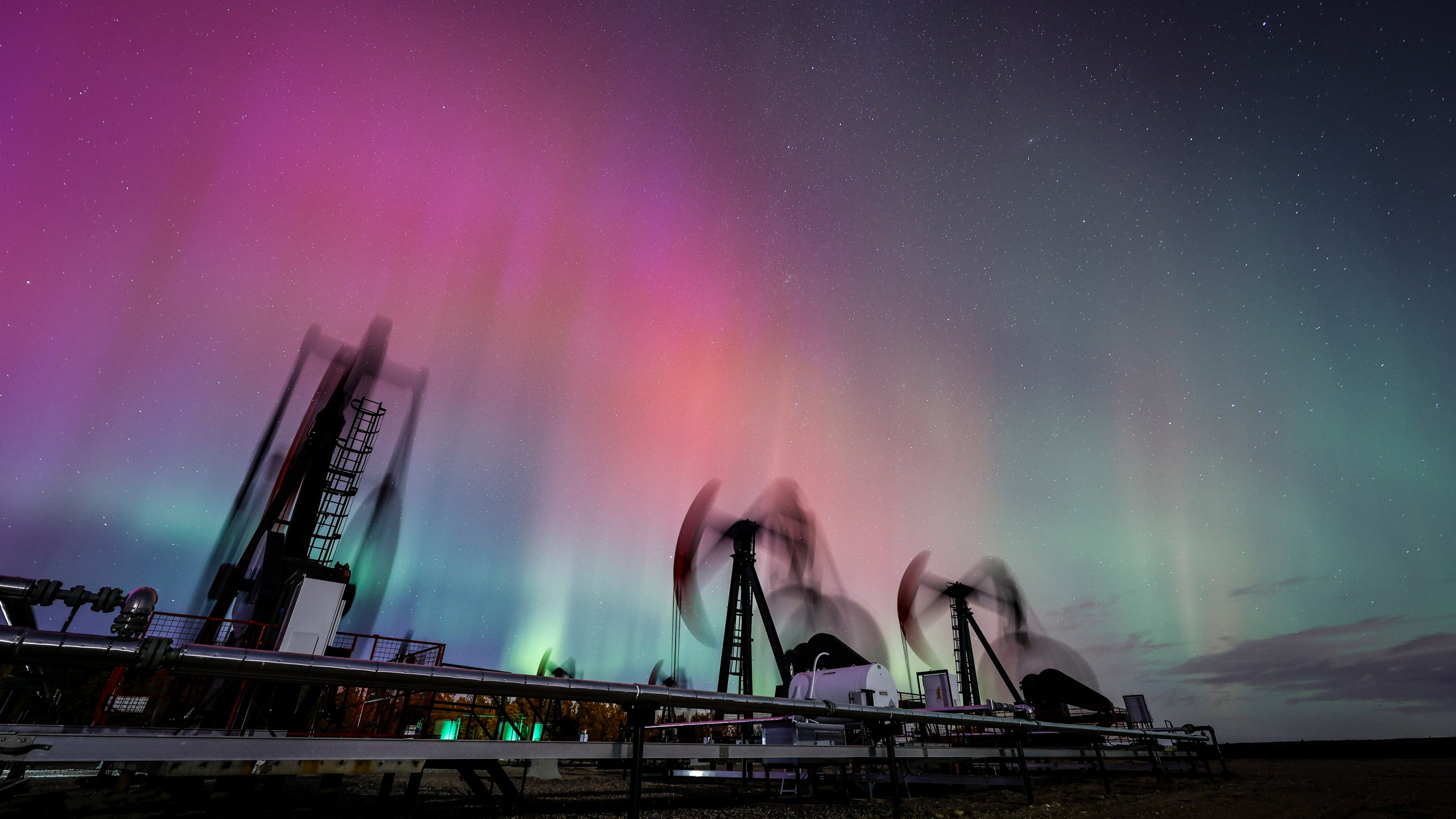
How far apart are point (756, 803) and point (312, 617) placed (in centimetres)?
1053

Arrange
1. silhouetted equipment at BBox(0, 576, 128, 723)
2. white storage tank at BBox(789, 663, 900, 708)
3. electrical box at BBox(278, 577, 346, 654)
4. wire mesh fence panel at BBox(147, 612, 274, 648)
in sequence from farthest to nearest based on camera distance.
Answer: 1. white storage tank at BBox(789, 663, 900, 708)
2. electrical box at BBox(278, 577, 346, 654)
3. wire mesh fence panel at BBox(147, 612, 274, 648)
4. silhouetted equipment at BBox(0, 576, 128, 723)

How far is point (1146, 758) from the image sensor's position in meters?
17.8

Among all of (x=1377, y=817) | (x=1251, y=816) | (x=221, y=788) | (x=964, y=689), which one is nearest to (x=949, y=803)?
(x=1251, y=816)

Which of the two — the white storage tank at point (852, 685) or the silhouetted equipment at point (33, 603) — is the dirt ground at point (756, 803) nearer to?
the white storage tank at point (852, 685)

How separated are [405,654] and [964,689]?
125 ft

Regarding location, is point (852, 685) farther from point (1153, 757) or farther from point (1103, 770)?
point (1153, 757)

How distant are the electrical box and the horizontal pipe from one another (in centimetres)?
1050

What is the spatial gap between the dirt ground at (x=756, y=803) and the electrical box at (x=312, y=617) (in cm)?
267

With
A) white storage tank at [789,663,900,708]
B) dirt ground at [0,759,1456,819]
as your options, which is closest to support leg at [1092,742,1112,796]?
dirt ground at [0,759,1456,819]

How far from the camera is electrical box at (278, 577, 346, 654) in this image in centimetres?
1209

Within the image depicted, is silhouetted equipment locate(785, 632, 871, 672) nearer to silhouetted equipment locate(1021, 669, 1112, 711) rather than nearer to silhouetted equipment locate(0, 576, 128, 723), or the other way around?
silhouetted equipment locate(1021, 669, 1112, 711)

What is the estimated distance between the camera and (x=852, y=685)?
18.4 metres

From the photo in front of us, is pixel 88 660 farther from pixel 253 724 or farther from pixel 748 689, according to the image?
pixel 748 689

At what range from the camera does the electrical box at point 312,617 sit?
1209 centimetres
